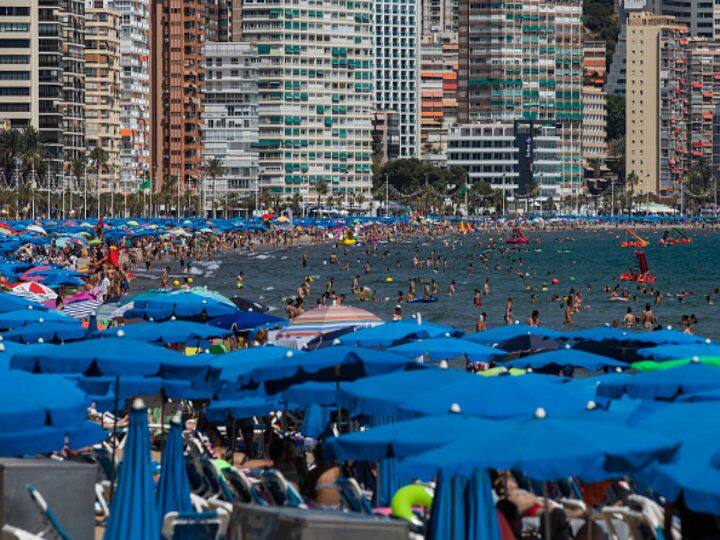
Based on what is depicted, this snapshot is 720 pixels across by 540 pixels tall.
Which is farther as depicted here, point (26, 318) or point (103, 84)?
point (103, 84)

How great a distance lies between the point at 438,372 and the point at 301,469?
218 cm

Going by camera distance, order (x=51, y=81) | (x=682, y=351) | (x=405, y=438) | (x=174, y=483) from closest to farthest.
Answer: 1. (x=405, y=438)
2. (x=174, y=483)
3. (x=682, y=351)
4. (x=51, y=81)

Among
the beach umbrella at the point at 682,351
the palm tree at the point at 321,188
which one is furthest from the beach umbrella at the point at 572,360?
the palm tree at the point at 321,188

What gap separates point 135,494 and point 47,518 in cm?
70

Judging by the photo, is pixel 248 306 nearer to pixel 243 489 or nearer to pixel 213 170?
pixel 243 489

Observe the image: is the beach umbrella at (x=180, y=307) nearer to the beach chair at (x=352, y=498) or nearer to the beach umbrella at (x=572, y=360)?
the beach umbrella at (x=572, y=360)

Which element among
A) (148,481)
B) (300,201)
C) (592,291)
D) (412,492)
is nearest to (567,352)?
(412,492)

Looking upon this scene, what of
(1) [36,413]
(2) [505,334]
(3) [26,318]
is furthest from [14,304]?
(1) [36,413]

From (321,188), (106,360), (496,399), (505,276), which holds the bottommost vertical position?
(505,276)

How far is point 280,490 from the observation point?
1413 centimetres

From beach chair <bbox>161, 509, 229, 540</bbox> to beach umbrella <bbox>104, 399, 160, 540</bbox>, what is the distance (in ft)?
2.80

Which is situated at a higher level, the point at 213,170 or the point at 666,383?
the point at 666,383

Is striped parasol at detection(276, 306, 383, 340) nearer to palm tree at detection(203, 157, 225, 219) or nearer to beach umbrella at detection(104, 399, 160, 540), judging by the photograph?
beach umbrella at detection(104, 399, 160, 540)

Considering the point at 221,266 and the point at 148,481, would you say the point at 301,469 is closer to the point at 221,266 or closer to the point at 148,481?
the point at 148,481
